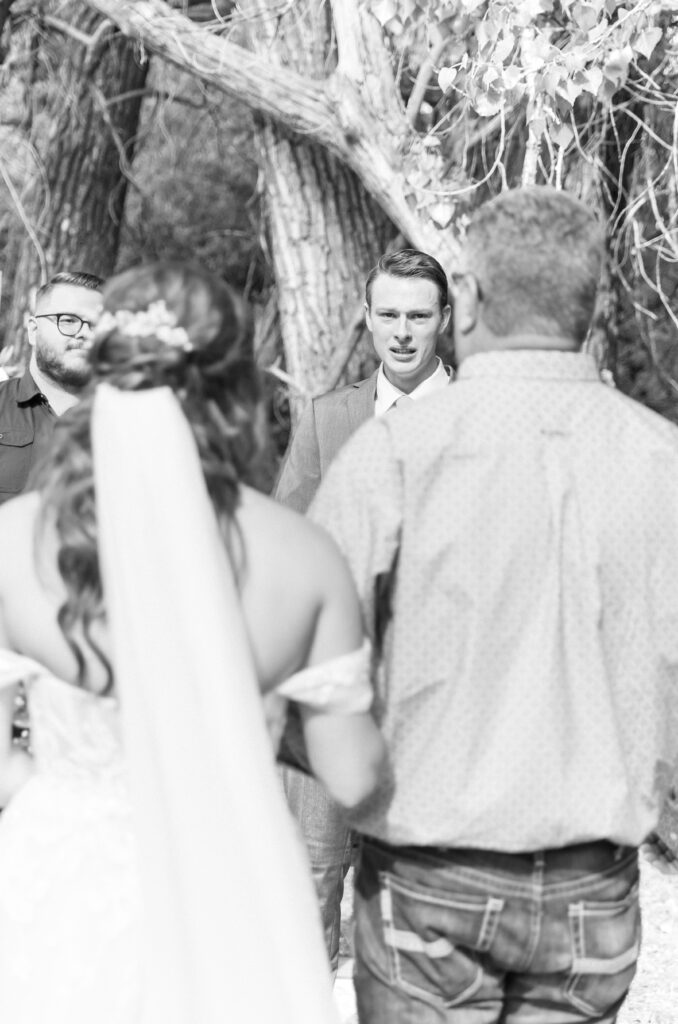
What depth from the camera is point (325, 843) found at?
3.65 metres

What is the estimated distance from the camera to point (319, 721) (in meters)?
2.02

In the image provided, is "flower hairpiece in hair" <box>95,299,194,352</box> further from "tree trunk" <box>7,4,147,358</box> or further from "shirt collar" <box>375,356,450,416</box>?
"tree trunk" <box>7,4,147,358</box>

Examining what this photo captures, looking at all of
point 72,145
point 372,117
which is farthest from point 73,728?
point 72,145

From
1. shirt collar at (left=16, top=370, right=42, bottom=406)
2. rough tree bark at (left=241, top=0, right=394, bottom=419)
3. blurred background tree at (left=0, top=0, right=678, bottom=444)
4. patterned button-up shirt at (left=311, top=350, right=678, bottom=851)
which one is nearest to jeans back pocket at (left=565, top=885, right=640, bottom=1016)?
patterned button-up shirt at (left=311, top=350, right=678, bottom=851)

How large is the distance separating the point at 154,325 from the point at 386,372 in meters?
1.96

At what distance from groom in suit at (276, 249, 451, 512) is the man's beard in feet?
1.78

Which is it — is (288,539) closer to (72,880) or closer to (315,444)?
(72,880)

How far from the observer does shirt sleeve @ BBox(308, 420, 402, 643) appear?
2033 millimetres

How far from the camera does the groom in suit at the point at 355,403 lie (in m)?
3.66

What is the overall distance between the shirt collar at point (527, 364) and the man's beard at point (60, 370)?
1773 millimetres

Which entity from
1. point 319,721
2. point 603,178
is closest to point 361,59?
point 603,178

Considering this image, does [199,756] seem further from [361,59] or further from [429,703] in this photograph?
[361,59]

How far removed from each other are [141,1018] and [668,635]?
876mm

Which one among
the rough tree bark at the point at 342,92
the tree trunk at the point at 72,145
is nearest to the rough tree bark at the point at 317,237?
the rough tree bark at the point at 342,92
